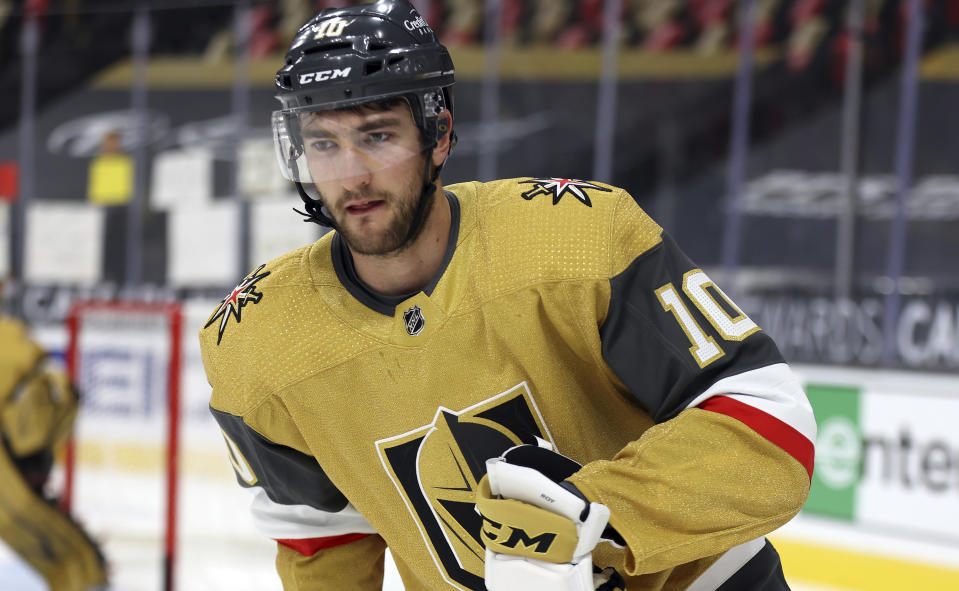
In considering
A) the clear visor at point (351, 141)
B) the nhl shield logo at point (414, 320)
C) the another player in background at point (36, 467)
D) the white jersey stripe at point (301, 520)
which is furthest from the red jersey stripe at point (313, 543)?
the another player in background at point (36, 467)

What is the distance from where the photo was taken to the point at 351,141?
1233 mm

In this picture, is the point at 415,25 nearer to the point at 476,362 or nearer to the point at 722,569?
the point at 476,362

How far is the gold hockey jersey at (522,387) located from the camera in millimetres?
1099

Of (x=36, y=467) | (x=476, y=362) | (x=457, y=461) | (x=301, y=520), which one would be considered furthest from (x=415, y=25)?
(x=36, y=467)

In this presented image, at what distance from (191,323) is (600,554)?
221 cm

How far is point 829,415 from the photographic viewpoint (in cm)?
299

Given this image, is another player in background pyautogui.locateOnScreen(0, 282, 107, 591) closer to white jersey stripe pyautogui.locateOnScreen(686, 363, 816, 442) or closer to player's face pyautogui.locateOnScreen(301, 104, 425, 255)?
player's face pyautogui.locateOnScreen(301, 104, 425, 255)

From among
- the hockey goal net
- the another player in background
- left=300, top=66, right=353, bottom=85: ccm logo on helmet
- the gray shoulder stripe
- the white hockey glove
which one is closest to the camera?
the white hockey glove

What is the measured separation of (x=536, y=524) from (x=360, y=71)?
519 mm

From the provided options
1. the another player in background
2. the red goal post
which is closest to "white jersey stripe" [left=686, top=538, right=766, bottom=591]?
the red goal post

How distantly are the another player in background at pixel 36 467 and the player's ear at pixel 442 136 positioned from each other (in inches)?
91.4

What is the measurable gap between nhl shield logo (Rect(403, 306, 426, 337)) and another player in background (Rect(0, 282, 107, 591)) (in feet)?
7.56

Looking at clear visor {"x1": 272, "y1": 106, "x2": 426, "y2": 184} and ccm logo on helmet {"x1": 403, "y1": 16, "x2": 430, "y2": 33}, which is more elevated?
ccm logo on helmet {"x1": 403, "y1": 16, "x2": 430, "y2": 33}

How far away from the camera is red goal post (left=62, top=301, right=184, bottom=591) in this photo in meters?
3.13
